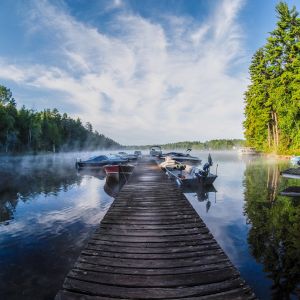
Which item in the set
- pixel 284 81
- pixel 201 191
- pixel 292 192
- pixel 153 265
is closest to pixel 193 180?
pixel 201 191

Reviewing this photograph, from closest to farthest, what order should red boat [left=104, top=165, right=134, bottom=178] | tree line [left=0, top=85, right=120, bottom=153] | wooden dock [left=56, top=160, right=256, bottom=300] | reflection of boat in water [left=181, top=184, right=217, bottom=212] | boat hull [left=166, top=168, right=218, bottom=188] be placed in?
wooden dock [left=56, top=160, right=256, bottom=300] < reflection of boat in water [left=181, top=184, right=217, bottom=212] < boat hull [left=166, top=168, right=218, bottom=188] < red boat [left=104, top=165, right=134, bottom=178] < tree line [left=0, top=85, right=120, bottom=153]

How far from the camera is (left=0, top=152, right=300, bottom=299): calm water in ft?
20.6

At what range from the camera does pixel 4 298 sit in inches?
220

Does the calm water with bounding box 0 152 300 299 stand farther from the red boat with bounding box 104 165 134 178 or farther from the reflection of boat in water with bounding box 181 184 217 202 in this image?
the red boat with bounding box 104 165 134 178

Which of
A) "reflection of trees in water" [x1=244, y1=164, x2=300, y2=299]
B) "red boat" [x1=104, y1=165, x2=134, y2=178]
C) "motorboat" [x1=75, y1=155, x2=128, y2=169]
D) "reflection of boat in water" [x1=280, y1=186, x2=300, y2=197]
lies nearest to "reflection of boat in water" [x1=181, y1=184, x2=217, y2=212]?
"reflection of trees in water" [x1=244, y1=164, x2=300, y2=299]

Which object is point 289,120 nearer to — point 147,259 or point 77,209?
point 77,209

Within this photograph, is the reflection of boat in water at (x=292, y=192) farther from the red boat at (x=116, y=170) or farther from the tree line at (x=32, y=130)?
the tree line at (x=32, y=130)

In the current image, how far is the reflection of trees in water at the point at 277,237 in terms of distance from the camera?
6273 millimetres

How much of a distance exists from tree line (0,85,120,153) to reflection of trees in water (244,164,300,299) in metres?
68.1

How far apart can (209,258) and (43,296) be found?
151 inches

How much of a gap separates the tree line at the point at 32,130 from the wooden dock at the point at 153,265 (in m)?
69.4

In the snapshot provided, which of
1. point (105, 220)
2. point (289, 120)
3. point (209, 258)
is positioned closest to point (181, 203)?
point (105, 220)

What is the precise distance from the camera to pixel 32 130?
280 ft

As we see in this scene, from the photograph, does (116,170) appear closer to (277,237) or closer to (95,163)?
(95,163)
